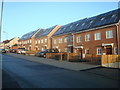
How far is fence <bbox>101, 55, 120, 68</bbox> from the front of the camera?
1658cm

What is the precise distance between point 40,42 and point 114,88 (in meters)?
46.2

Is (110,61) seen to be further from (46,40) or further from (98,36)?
(46,40)

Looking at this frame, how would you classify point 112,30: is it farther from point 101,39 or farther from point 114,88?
point 114,88

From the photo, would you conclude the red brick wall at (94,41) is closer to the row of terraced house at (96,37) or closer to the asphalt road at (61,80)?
the row of terraced house at (96,37)

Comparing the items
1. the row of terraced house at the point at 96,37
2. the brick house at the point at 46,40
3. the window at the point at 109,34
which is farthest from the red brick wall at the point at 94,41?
the brick house at the point at 46,40

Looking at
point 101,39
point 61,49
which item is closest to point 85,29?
point 101,39

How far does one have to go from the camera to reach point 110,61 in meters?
17.5

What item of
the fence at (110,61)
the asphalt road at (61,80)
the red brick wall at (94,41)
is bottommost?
the asphalt road at (61,80)

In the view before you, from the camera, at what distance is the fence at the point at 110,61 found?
16.6 meters

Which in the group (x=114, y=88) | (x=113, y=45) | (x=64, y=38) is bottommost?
(x=114, y=88)

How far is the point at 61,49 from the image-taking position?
38656 millimetres

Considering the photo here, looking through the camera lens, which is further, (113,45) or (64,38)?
(64,38)

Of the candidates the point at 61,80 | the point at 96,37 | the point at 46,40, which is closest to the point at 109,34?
the point at 96,37

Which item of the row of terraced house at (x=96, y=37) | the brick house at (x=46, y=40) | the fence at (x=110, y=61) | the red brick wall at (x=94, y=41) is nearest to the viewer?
the fence at (x=110, y=61)
